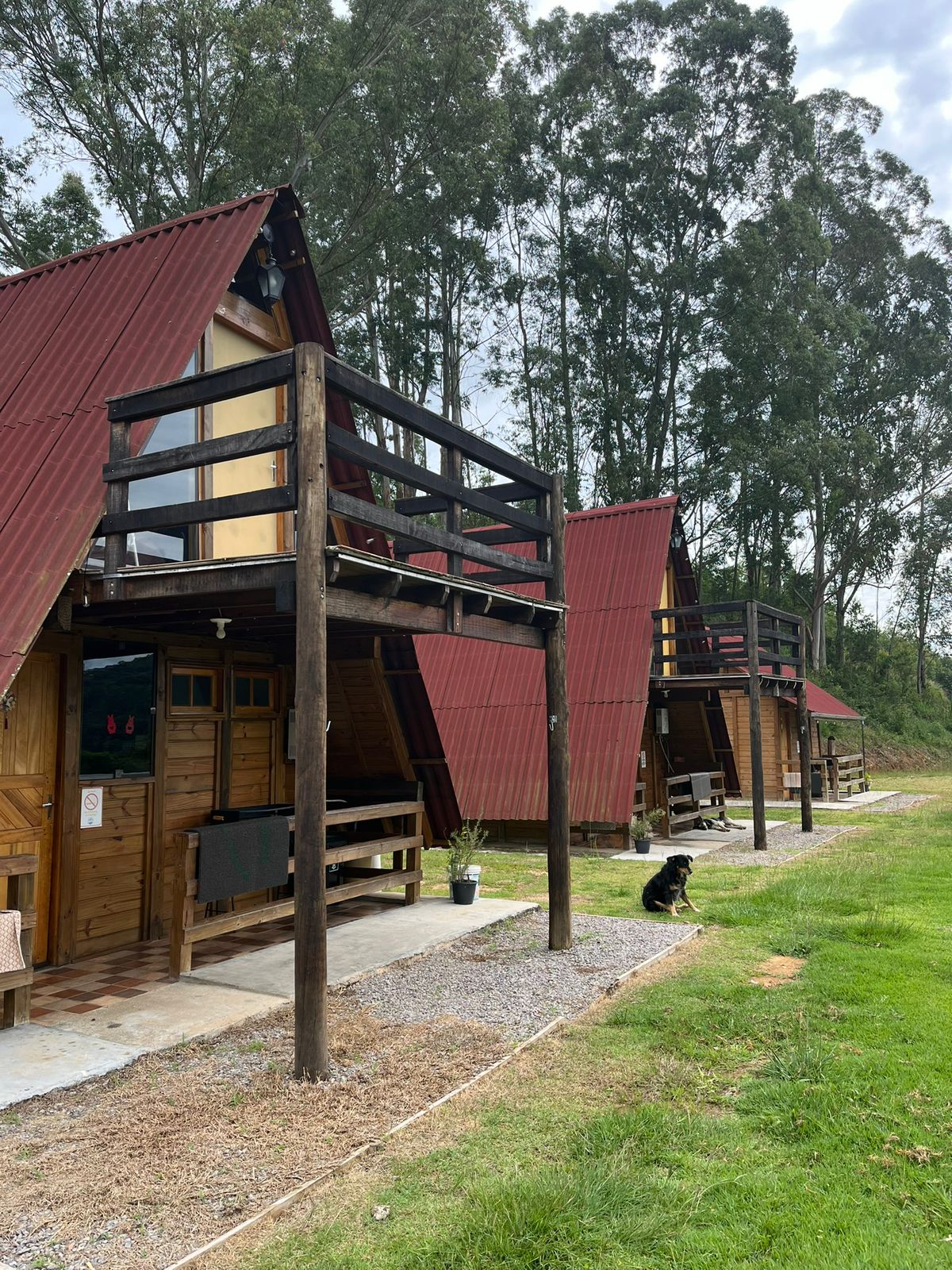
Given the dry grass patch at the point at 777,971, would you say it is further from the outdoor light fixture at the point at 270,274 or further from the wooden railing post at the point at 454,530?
the outdoor light fixture at the point at 270,274

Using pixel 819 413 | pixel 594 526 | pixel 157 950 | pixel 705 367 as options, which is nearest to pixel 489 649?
pixel 594 526

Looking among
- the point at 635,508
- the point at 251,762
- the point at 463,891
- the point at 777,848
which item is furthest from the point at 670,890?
the point at 635,508

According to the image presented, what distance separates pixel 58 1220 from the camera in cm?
357

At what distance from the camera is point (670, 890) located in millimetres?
9375

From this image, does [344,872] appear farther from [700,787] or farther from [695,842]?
[700,787]

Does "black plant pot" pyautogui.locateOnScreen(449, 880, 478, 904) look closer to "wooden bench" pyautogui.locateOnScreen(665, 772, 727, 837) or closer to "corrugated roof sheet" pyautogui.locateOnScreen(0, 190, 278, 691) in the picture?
"corrugated roof sheet" pyautogui.locateOnScreen(0, 190, 278, 691)

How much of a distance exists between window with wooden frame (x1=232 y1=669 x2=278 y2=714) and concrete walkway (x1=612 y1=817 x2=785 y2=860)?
260 inches

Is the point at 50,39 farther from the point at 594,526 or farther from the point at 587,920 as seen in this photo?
the point at 587,920

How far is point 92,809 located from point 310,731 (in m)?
3.24

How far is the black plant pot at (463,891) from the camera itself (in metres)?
9.78

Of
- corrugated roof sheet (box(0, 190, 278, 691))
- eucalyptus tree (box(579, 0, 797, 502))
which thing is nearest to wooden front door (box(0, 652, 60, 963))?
corrugated roof sheet (box(0, 190, 278, 691))

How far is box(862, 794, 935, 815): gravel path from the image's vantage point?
20.2 m

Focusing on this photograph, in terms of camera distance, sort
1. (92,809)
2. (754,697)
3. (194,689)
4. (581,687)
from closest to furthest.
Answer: (92,809), (194,689), (754,697), (581,687)

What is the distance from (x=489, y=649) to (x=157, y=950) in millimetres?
10001
